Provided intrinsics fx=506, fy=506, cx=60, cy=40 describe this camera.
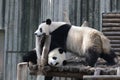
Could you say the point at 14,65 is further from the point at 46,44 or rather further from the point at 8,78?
the point at 46,44

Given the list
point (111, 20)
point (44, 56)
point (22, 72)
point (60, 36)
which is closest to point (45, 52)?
point (44, 56)

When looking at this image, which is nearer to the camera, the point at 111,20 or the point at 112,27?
the point at 112,27

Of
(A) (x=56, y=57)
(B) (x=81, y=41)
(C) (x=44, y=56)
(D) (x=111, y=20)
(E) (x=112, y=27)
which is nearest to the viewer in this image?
(C) (x=44, y=56)

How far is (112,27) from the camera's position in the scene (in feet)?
30.6

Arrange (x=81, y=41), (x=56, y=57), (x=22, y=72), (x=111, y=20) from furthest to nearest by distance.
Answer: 1. (x=111, y=20)
2. (x=81, y=41)
3. (x=56, y=57)
4. (x=22, y=72)

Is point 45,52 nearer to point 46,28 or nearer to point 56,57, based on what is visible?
point 56,57

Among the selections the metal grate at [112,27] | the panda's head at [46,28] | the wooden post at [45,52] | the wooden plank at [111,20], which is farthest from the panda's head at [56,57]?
the wooden plank at [111,20]

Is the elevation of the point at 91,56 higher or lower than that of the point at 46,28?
lower

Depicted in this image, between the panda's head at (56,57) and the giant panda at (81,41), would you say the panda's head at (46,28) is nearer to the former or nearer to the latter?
the giant panda at (81,41)

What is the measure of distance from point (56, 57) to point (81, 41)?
1.37 feet

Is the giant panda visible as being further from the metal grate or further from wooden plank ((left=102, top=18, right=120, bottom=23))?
wooden plank ((left=102, top=18, right=120, bottom=23))

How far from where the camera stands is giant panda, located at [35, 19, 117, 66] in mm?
6648

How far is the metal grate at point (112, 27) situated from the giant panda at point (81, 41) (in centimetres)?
201

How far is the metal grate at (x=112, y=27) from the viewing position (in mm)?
9078
